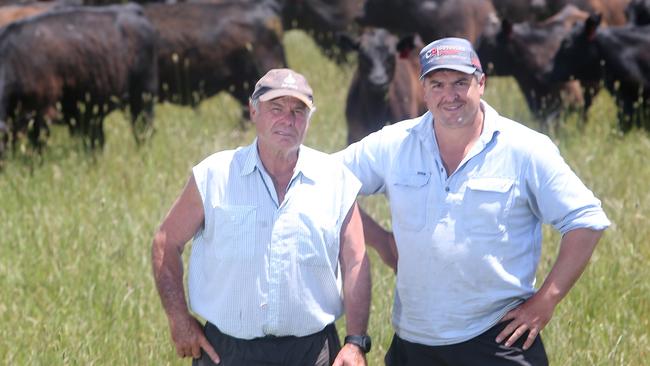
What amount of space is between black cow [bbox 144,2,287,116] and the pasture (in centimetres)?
133

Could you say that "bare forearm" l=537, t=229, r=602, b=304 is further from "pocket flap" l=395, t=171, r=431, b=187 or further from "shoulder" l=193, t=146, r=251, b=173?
"shoulder" l=193, t=146, r=251, b=173

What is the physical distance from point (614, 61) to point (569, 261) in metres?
9.23

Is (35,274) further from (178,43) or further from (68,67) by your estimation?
(178,43)

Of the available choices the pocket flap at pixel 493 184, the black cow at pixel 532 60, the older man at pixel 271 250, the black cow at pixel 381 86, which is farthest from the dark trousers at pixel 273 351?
the black cow at pixel 532 60

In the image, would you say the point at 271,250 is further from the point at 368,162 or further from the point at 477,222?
the point at 477,222

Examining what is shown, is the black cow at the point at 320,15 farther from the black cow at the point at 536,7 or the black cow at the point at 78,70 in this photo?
the black cow at the point at 78,70

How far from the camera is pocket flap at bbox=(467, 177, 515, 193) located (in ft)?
15.6

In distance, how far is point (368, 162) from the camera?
5.09m

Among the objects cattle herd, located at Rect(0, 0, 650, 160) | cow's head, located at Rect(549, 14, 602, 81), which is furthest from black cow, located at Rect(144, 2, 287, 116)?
cow's head, located at Rect(549, 14, 602, 81)

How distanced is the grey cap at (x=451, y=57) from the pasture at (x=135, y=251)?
216 centimetres

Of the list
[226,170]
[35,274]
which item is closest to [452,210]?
[226,170]

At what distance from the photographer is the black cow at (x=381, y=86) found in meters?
12.0

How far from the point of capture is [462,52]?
4.81 m

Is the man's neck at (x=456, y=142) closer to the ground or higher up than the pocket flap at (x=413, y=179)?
higher up
